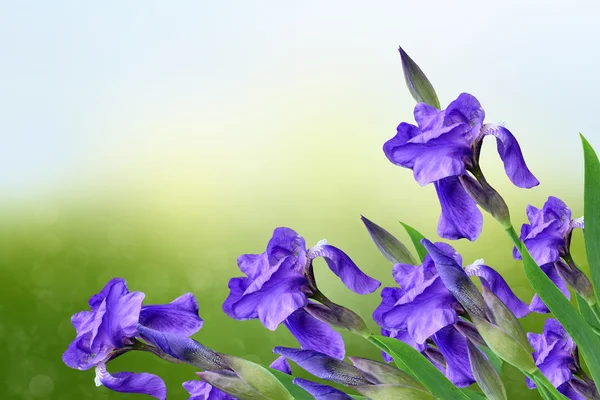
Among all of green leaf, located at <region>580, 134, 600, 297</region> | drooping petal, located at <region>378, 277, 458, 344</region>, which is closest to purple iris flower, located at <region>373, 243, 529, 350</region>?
drooping petal, located at <region>378, 277, 458, 344</region>

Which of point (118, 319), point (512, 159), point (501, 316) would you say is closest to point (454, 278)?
point (501, 316)

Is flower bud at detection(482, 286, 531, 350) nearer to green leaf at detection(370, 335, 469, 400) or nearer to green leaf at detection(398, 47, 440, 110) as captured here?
green leaf at detection(370, 335, 469, 400)

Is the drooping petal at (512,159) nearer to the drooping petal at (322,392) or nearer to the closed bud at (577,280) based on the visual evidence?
the closed bud at (577,280)

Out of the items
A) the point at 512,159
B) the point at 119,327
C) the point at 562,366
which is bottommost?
the point at 562,366

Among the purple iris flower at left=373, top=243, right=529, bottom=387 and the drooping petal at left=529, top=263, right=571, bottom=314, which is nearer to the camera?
the purple iris flower at left=373, top=243, right=529, bottom=387

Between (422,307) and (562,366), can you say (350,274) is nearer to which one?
(422,307)

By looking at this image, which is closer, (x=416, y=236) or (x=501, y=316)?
(x=501, y=316)

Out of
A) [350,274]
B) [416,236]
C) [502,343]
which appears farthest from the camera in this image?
[416,236]
